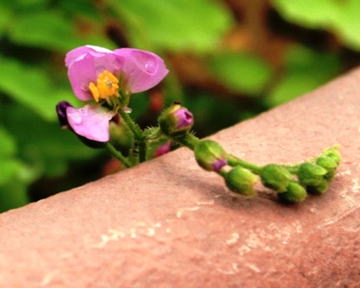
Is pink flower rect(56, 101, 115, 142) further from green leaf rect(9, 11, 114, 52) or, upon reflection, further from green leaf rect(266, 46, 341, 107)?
green leaf rect(266, 46, 341, 107)

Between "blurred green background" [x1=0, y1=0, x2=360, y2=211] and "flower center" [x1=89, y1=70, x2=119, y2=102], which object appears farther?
"blurred green background" [x1=0, y1=0, x2=360, y2=211]

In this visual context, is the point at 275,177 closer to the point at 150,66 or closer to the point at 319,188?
the point at 319,188

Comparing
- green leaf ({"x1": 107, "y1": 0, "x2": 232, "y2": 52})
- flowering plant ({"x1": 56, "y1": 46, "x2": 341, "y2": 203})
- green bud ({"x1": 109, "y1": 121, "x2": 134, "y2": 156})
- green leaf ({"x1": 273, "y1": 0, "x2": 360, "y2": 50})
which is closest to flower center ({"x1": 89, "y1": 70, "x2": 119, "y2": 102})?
flowering plant ({"x1": 56, "y1": 46, "x2": 341, "y2": 203})

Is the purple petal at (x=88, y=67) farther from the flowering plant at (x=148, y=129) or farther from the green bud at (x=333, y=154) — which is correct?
the green bud at (x=333, y=154)

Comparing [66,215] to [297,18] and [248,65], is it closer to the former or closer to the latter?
[297,18]

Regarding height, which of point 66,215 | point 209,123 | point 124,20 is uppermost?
point 66,215

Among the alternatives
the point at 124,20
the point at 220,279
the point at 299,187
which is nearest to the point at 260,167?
the point at 299,187

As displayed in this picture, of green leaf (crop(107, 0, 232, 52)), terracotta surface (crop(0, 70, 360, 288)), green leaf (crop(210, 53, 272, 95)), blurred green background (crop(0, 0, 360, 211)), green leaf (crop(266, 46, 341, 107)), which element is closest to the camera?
terracotta surface (crop(0, 70, 360, 288))
